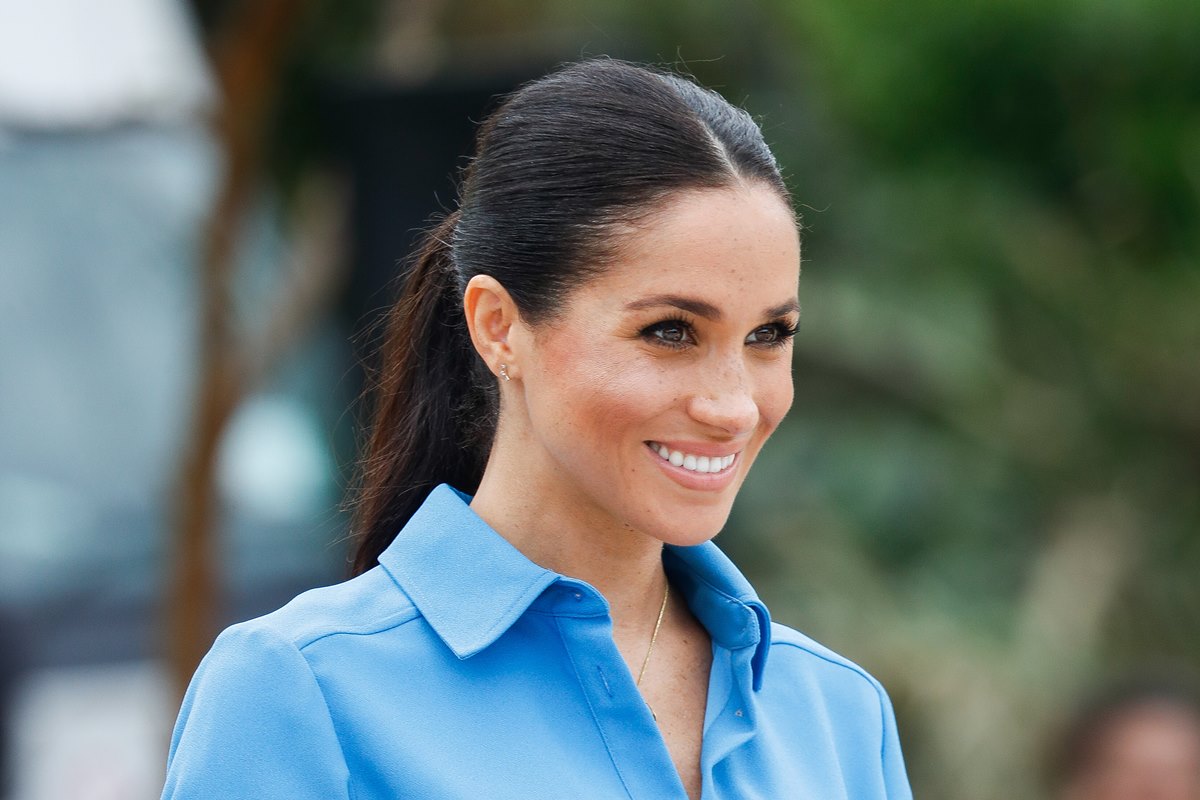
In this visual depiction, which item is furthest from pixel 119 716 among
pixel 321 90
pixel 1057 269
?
pixel 1057 269

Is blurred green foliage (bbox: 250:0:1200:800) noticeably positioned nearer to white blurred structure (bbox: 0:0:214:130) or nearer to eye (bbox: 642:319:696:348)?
white blurred structure (bbox: 0:0:214:130)

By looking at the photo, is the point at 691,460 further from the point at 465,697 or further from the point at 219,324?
the point at 219,324

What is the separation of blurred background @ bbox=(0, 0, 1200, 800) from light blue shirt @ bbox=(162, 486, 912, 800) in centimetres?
290

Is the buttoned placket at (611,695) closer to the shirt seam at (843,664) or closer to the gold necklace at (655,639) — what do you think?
the gold necklace at (655,639)

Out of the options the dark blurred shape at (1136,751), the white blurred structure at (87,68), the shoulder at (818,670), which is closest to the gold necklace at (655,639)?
the shoulder at (818,670)

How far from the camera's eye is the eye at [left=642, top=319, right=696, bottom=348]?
167cm

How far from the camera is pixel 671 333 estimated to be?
1.67 meters

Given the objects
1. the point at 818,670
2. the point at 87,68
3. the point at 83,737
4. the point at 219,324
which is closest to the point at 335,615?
the point at 818,670

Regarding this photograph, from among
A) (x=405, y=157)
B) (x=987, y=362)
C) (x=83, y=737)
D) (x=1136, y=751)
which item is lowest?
(x=83, y=737)

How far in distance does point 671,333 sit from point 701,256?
0.08 meters

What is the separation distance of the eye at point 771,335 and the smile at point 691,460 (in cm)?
12

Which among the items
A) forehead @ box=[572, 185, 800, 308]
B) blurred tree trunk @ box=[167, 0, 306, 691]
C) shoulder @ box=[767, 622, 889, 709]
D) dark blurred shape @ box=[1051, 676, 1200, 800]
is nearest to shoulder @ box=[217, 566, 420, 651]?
forehead @ box=[572, 185, 800, 308]

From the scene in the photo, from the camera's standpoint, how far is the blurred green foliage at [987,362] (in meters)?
5.55

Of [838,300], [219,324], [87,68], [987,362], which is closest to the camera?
[219,324]
